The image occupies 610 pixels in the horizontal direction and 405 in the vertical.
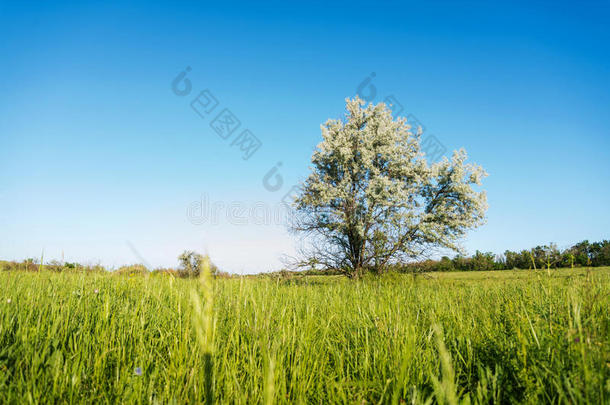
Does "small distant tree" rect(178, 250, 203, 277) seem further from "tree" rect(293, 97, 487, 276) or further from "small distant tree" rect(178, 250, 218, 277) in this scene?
"tree" rect(293, 97, 487, 276)

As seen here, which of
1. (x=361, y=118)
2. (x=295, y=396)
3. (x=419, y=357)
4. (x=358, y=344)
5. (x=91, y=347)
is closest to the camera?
(x=295, y=396)

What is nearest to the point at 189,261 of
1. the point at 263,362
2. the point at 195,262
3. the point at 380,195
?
the point at 195,262

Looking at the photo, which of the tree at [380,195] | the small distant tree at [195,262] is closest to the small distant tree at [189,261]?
the small distant tree at [195,262]

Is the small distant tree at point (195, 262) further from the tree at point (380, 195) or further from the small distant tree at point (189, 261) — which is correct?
the tree at point (380, 195)

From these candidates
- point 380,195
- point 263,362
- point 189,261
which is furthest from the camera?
point 380,195

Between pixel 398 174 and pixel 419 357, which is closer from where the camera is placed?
pixel 419 357

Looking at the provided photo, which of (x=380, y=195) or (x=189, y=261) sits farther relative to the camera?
(x=380, y=195)

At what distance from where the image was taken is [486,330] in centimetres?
322

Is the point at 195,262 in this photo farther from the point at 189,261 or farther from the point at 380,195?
the point at 380,195

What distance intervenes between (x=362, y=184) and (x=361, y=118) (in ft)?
14.7

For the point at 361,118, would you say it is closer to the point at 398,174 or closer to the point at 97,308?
the point at 398,174

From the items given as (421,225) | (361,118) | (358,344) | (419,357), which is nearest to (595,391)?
(419,357)

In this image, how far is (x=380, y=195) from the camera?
16.2 m

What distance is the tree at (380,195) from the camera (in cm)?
1656
